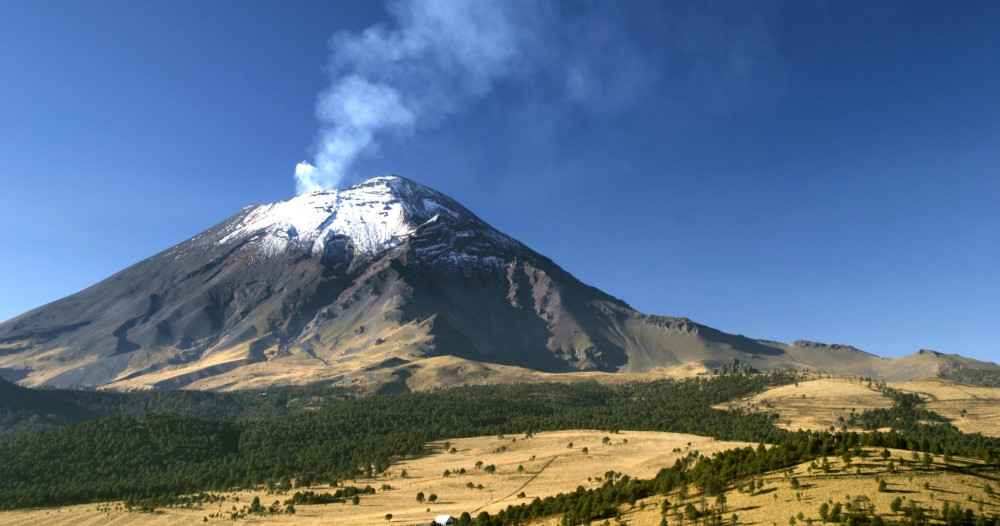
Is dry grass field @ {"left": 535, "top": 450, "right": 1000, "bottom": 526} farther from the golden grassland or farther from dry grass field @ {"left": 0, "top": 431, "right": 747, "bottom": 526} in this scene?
dry grass field @ {"left": 0, "top": 431, "right": 747, "bottom": 526}

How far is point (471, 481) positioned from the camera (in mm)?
128250

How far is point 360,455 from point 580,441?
5249cm

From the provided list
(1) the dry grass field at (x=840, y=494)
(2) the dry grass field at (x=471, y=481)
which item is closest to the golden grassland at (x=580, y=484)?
(1) the dry grass field at (x=840, y=494)

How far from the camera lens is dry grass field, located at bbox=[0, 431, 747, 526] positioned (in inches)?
4245

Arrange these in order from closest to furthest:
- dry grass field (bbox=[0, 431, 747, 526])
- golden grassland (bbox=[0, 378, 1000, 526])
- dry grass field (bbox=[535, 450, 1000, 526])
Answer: dry grass field (bbox=[535, 450, 1000, 526]) < golden grassland (bbox=[0, 378, 1000, 526]) < dry grass field (bbox=[0, 431, 747, 526])

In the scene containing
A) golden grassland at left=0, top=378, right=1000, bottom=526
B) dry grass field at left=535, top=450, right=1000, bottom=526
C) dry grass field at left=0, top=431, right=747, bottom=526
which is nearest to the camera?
dry grass field at left=535, top=450, right=1000, bottom=526

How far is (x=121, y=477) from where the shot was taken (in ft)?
495

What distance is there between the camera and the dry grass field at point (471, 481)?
10781cm

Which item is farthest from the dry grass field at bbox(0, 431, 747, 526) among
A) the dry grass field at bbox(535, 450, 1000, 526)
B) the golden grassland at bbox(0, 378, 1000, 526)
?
the dry grass field at bbox(535, 450, 1000, 526)

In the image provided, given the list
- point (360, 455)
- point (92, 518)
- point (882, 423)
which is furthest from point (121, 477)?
point (882, 423)

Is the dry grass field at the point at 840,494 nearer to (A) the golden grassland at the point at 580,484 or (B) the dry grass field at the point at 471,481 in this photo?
(A) the golden grassland at the point at 580,484

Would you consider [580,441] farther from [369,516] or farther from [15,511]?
[15,511]

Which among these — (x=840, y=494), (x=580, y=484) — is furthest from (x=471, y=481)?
(x=840, y=494)

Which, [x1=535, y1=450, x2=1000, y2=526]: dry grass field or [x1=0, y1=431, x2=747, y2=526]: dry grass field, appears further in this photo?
[x1=0, y1=431, x2=747, y2=526]: dry grass field
